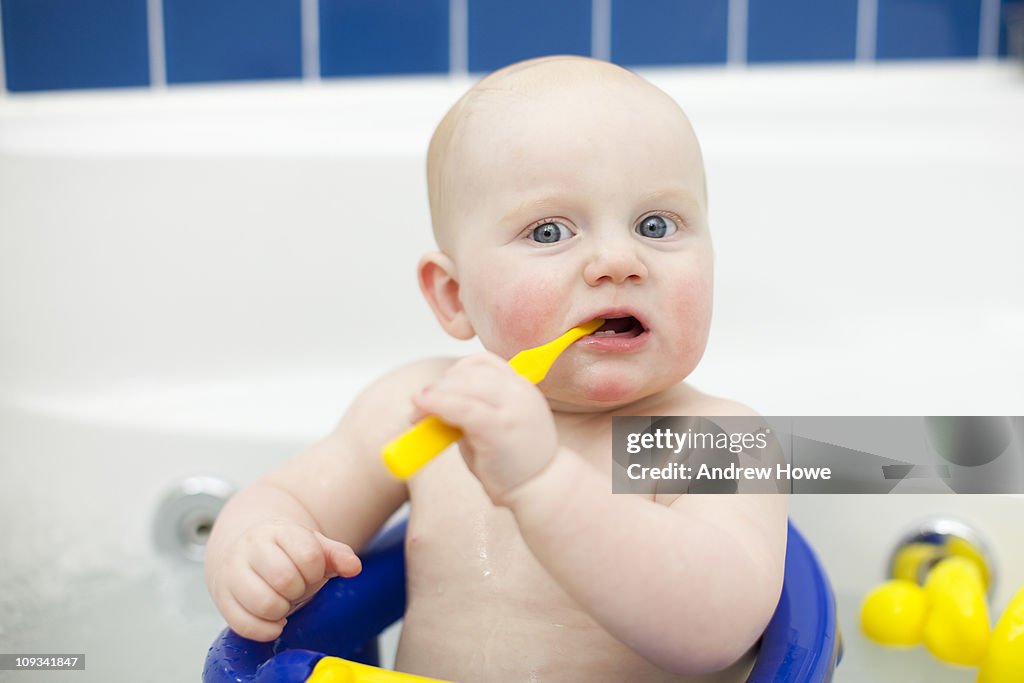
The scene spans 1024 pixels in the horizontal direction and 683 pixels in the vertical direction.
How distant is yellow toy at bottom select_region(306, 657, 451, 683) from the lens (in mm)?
603

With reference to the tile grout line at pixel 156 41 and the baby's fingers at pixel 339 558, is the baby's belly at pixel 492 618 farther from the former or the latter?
the tile grout line at pixel 156 41

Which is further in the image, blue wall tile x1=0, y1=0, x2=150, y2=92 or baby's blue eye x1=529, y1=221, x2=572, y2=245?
blue wall tile x1=0, y1=0, x2=150, y2=92

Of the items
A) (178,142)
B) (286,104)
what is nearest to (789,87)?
(286,104)

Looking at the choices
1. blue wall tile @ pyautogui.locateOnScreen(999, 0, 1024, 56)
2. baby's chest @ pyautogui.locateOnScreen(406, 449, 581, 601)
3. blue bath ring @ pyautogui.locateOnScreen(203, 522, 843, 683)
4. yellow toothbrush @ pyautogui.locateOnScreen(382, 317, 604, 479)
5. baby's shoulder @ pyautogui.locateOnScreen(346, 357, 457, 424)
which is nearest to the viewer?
yellow toothbrush @ pyautogui.locateOnScreen(382, 317, 604, 479)

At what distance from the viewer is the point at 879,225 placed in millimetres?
1410

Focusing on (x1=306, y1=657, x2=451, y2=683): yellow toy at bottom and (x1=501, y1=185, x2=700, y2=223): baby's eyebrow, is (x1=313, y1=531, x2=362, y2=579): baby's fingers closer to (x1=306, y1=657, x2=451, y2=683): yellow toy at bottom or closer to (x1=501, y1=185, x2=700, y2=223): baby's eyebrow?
(x1=306, y1=657, x2=451, y2=683): yellow toy at bottom

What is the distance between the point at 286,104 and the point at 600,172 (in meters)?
0.90

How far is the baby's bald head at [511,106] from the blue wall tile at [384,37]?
32.0 inches

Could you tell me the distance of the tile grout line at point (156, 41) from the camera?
5.05 ft

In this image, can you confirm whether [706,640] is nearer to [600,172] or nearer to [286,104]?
[600,172]

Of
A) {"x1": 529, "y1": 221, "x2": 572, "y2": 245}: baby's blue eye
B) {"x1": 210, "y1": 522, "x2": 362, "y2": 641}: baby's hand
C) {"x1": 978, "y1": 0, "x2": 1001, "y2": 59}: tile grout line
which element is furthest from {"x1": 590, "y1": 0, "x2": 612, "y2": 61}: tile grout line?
{"x1": 210, "y1": 522, "x2": 362, "y2": 641}: baby's hand

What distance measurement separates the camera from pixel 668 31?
5.04 ft

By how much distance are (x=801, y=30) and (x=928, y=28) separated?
179 mm

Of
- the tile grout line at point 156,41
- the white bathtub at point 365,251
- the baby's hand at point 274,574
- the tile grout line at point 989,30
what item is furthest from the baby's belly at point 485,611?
the tile grout line at point 989,30
